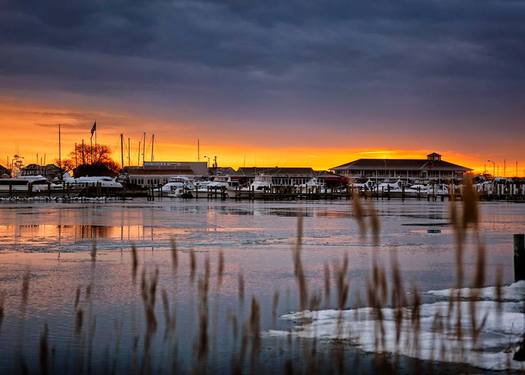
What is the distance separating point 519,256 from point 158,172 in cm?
14640

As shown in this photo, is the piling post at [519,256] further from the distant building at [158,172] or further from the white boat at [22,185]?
the distant building at [158,172]

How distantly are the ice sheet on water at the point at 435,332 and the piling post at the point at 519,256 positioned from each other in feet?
7.65

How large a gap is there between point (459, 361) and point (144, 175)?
14852cm

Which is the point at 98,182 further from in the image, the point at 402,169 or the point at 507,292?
the point at 507,292

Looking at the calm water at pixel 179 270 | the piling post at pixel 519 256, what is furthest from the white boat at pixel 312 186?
the piling post at pixel 519 256

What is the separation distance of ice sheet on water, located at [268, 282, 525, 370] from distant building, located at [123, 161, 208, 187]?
135782 millimetres

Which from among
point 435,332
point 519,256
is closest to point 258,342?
point 435,332

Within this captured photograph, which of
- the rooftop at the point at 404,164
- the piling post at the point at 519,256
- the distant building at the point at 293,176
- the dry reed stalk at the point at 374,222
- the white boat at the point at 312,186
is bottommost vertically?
the piling post at the point at 519,256

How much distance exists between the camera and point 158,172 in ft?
517

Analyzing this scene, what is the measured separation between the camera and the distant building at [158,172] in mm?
151750

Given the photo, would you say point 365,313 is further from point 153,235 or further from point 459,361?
point 153,235

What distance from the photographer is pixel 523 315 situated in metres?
10.8

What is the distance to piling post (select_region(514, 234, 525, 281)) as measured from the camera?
14016 millimetres

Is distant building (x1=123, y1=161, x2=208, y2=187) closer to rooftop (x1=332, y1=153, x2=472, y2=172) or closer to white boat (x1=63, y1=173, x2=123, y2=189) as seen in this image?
white boat (x1=63, y1=173, x2=123, y2=189)
